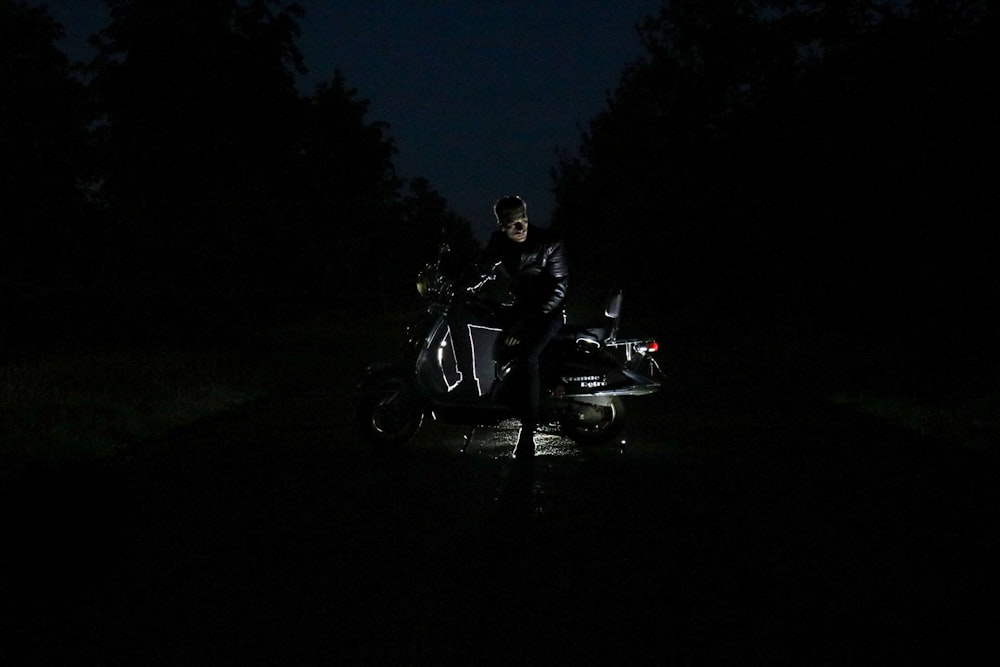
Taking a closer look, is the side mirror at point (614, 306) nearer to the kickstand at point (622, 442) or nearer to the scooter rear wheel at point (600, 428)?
the scooter rear wheel at point (600, 428)

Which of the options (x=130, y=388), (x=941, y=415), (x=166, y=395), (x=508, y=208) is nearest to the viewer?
(x=508, y=208)

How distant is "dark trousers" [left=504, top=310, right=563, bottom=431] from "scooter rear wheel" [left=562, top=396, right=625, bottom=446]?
2.46ft

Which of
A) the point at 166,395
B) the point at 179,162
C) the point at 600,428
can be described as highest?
the point at 179,162

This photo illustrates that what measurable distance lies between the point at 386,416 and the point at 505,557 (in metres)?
4.24

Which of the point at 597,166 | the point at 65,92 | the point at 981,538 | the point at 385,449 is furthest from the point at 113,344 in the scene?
the point at 597,166

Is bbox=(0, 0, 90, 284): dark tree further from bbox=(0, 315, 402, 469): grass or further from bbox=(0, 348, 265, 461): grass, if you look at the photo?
bbox=(0, 348, 265, 461): grass

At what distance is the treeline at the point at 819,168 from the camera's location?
21.9 m

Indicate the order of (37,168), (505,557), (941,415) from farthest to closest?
(37,168) < (941,415) < (505,557)

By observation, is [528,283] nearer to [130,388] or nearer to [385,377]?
[385,377]

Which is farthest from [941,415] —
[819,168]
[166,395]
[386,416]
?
[819,168]

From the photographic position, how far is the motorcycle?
10.1m

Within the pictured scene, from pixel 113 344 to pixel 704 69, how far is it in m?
24.5

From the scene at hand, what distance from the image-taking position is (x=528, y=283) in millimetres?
9734

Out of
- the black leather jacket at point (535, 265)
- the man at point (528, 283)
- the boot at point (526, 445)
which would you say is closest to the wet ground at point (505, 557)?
the boot at point (526, 445)
